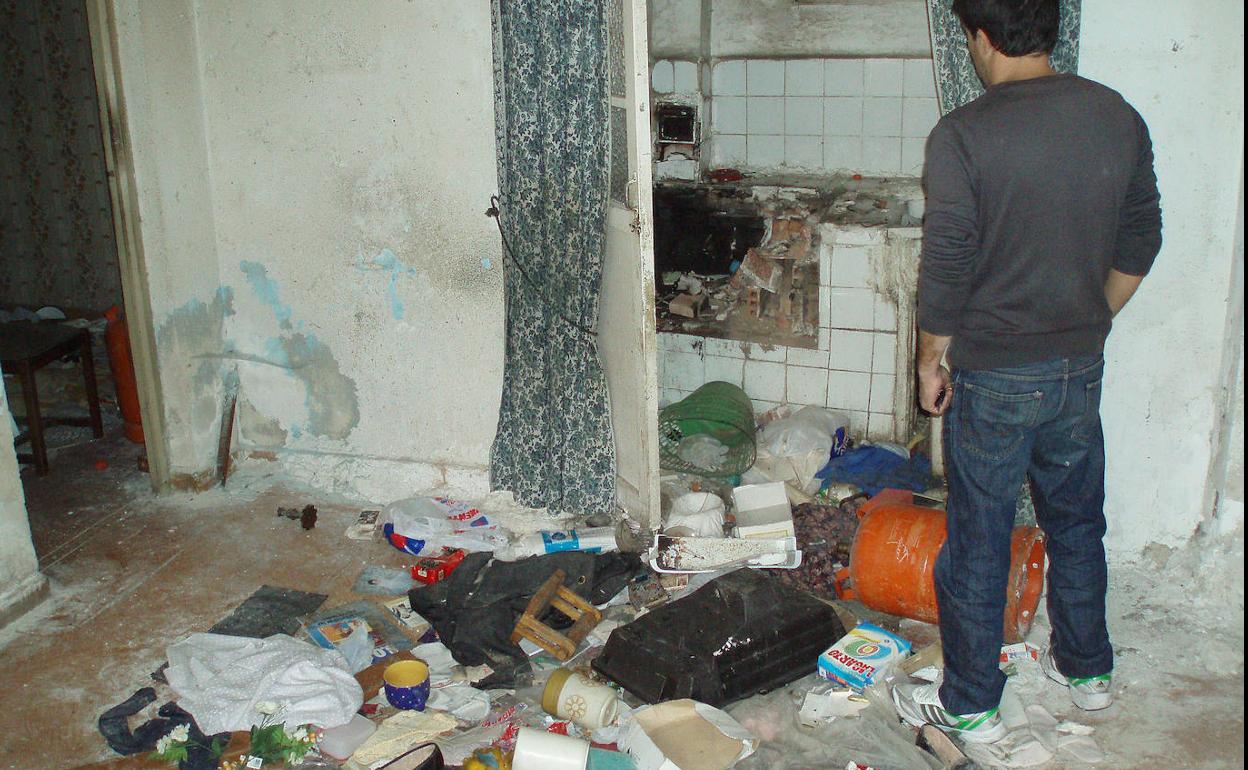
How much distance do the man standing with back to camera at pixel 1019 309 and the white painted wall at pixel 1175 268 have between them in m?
0.68

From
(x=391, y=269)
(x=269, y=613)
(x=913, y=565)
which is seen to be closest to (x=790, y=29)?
(x=391, y=269)

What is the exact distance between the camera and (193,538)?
423 cm

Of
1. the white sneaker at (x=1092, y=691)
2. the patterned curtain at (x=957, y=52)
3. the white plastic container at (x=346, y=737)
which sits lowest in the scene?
the white plastic container at (x=346, y=737)

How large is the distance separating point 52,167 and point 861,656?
17.2ft

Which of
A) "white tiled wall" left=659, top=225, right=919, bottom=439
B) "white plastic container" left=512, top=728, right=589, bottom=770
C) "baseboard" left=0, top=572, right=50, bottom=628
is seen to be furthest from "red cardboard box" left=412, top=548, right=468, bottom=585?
"white tiled wall" left=659, top=225, right=919, bottom=439

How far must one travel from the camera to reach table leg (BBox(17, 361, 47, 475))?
4633 mm

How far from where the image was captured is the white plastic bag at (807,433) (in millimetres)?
4559

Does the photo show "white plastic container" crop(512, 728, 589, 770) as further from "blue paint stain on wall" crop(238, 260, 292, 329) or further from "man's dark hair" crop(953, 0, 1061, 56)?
"blue paint stain on wall" crop(238, 260, 292, 329)

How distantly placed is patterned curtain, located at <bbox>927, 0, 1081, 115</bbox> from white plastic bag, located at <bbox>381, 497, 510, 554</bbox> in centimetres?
219

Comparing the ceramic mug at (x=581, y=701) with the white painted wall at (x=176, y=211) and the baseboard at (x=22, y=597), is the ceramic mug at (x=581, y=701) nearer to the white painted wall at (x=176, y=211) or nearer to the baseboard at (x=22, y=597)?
the baseboard at (x=22, y=597)

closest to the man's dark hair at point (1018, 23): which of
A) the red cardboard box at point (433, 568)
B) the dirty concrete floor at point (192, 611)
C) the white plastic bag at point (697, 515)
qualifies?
the dirty concrete floor at point (192, 611)

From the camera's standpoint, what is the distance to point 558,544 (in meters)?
3.97

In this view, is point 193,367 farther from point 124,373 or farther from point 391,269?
point 391,269

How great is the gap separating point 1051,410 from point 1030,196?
1.72 feet
